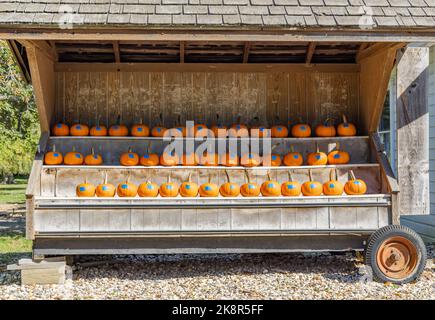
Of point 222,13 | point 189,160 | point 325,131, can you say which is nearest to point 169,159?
point 189,160

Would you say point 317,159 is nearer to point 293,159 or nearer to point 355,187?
point 293,159

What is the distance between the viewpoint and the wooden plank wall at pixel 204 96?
23.7 feet

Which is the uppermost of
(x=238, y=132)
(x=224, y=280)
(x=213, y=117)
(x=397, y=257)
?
(x=213, y=117)

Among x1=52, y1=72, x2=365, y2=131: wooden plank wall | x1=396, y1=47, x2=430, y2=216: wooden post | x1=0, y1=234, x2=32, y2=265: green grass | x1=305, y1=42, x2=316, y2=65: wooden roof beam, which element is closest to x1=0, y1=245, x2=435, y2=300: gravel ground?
x1=396, y1=47, x2=430, y2=216: wooden post

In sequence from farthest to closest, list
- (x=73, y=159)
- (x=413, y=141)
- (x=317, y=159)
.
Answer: (x=317, y=159)
(x=73, y=159)
(x=413, y=141)

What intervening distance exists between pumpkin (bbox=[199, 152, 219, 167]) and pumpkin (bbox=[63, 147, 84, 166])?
1.55 meters

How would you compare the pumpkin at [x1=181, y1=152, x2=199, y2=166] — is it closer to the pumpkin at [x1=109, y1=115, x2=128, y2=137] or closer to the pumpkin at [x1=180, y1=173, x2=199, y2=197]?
the pumpkin at [x1=180, y1=173, x2=199, y2=197]

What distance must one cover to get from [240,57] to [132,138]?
6.34 feet

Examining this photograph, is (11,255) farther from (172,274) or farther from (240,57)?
(240,57)

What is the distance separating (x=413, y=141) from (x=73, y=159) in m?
4.14

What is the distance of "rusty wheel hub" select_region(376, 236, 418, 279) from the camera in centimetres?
579

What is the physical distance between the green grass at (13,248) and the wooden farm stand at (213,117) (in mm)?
1602

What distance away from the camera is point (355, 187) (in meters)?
6.17

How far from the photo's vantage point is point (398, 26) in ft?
18.0
